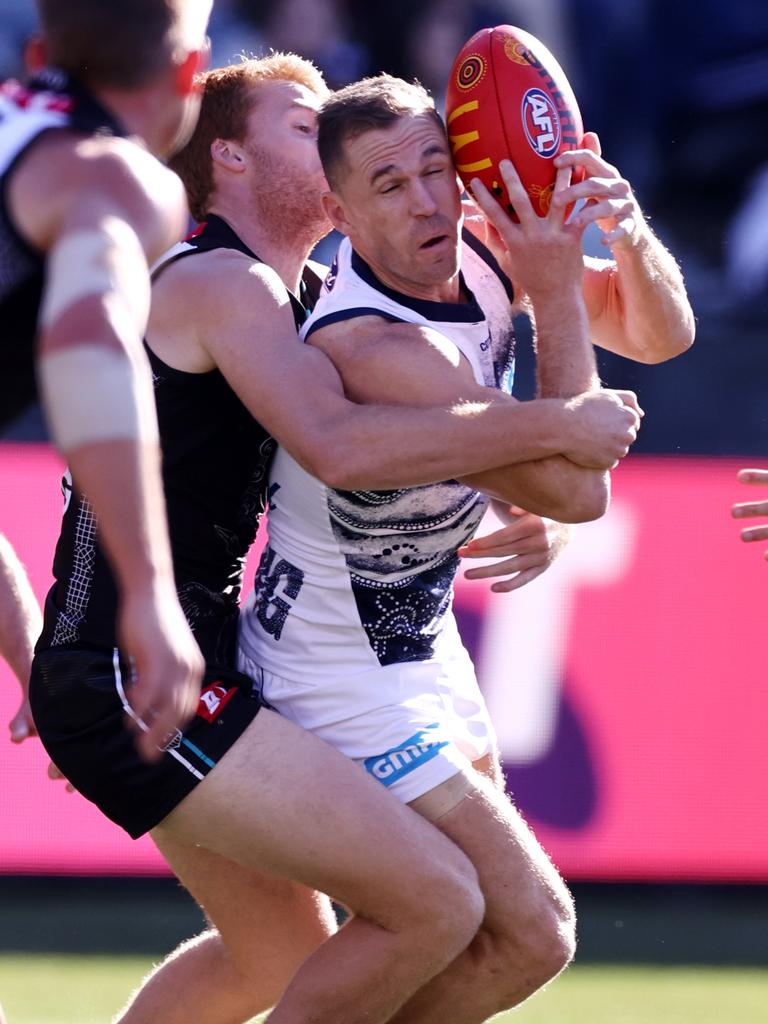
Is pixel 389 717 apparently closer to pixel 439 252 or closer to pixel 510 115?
pixel 439 252

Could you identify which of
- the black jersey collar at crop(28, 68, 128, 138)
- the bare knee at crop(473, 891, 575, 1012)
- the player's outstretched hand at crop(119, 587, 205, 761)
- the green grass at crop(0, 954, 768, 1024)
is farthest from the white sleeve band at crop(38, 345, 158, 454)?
the green grass at crop(0, 954, 768, 1024)

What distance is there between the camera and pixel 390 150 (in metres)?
3.15

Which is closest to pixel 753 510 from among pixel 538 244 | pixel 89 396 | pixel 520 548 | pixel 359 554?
pixel 520 548

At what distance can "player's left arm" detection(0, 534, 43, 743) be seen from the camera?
126 inches

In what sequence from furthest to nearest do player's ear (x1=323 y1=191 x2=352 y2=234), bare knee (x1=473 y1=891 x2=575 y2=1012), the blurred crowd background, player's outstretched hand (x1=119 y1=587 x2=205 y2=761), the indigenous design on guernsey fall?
the blurred crowd background < player's ear (x1=323 y1=191 x2=352 y2=234) < bare knee (x1=473 y1=891 x2=575 y2=1012) < the indigenous design on guernsey < player's outstretched hand (x1=119 y1=587 x2=205 y2=761)

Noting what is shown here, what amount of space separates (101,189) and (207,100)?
1.77 meters

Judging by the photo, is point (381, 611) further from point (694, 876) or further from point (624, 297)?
point (694, 876)

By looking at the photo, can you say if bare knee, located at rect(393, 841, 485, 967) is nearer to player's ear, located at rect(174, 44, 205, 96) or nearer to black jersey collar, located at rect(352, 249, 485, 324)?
black jersey collar, located at rect(352, 249, 485, 324)

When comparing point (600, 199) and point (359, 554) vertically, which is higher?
point (600, 199)

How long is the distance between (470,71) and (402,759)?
149cm

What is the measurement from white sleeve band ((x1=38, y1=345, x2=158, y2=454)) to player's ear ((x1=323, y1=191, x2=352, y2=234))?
145cm

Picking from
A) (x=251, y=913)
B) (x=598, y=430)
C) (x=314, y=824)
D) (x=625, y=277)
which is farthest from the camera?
(x=625, y=277)

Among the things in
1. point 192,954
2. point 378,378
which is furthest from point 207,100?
point 192,954

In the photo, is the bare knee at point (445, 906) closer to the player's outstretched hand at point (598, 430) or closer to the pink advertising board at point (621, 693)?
the player's outstretched hand at point (598, 430)
